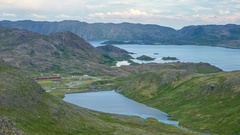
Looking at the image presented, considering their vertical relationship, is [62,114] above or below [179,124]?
above

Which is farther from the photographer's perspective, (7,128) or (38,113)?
(38,113)

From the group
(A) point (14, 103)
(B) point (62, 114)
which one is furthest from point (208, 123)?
(A) point (14, 103)

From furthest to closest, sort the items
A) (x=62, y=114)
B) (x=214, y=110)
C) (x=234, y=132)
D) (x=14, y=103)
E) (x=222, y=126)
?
(x=214, y=110) → (x=222, y=126) → (x=234, y=132) → (x=62, y=114) → (x=14, y=103)

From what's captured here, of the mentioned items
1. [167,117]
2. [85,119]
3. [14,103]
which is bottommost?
[167,117]

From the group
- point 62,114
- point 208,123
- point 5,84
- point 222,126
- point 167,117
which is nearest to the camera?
point 5,84

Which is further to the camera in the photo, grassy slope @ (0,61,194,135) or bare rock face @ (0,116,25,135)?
grassy slope @ (0,61,194,135)

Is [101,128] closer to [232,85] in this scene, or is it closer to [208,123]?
[208,123]

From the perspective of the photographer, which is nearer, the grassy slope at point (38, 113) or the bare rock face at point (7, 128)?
the bare rock face at point (7, 128)

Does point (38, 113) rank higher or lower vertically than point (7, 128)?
lower
